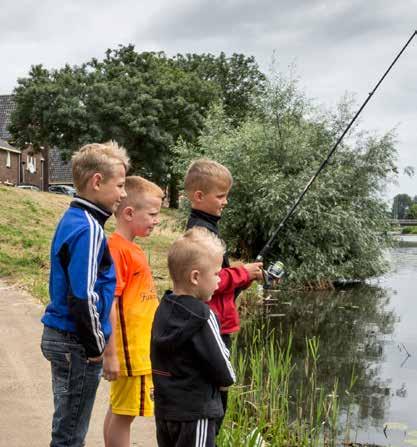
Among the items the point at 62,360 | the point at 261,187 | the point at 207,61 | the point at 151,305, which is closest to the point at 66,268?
the point at 62,360

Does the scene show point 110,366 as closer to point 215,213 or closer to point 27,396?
point 215,213

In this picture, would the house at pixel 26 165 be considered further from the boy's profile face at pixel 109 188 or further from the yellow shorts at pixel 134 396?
the boy's profile face at pixel 109 188

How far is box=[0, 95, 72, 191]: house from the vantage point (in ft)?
141

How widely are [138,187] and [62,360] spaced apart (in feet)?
2.95

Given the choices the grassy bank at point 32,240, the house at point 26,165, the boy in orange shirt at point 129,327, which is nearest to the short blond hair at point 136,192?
the boy in orange shirt at point 129,327

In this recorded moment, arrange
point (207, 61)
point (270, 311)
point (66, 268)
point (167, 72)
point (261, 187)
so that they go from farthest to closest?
point (207, 61), point (167, 72), point (261, 187), point (270, 311), point (66, 268)

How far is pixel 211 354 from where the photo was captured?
2.34m

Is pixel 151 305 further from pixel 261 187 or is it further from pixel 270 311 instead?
pixel 261 187

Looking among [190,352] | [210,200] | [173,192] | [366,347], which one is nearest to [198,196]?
[210,200]

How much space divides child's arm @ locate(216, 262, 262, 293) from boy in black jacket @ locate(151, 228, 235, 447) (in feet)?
2.46

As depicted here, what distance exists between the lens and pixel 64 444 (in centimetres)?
265

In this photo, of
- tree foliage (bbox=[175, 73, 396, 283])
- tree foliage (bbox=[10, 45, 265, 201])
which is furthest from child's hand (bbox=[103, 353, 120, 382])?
tree foliage (bbox=[10, 45, 265, 201])

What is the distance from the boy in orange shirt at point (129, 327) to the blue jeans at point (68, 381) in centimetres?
28

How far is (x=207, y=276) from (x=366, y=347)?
700cm
